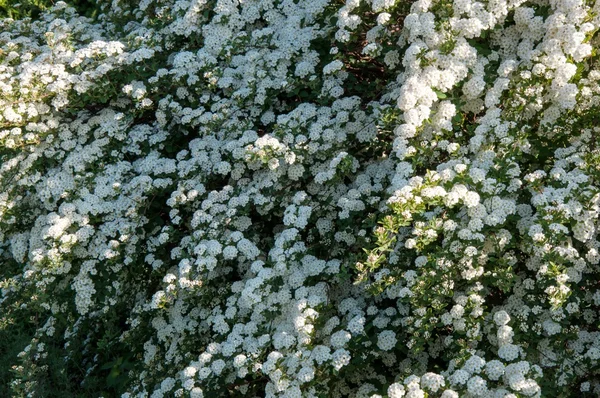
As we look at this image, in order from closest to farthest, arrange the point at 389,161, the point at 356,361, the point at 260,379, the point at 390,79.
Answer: the point at 356,361, the point at 260,379, the point at 389,161, the point at 390,79

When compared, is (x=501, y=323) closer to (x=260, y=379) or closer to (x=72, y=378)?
(x=260, y=379)

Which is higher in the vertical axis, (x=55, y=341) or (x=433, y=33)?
(x=433, y=33)

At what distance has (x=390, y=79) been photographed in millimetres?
5109

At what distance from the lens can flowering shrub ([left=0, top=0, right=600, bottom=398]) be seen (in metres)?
3.75

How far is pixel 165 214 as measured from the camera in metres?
5.22

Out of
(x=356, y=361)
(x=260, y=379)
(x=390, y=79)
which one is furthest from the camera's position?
(x=390, y=79)

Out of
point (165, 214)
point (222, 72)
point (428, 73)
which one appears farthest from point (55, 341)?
point (428, 73)

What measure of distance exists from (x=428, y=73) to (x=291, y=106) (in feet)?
4.27

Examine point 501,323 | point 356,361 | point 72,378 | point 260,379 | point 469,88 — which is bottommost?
point 72,378

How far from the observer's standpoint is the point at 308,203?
15.2 feet

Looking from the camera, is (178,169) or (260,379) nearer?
(260,379)

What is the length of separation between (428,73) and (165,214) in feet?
7.10

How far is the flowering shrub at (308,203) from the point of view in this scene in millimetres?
3748

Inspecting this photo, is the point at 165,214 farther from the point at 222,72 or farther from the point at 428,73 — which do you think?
the point at 428,73
